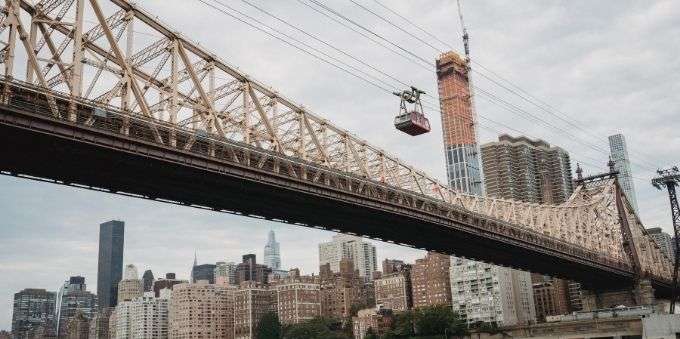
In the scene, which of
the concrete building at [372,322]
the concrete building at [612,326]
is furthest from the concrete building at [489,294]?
the concrete building at [612,326]

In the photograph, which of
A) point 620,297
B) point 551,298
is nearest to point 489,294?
point 551,298

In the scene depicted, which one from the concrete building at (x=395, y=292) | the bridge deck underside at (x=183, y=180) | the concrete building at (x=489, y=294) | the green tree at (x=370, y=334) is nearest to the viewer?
the bridge deck underside at (x=183, y=180)

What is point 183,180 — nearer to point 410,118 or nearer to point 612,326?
point 410,118

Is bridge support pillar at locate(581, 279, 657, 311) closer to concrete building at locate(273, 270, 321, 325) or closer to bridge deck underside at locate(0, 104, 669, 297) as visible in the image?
bridge deck underside at locate(0, 104, 669, 297)

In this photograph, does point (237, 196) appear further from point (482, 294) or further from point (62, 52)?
point (482, 294)

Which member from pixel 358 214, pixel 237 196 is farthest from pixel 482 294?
pixel 237 196

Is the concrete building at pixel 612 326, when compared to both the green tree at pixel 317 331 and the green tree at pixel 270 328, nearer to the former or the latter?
the green tree at pixel 317 331
